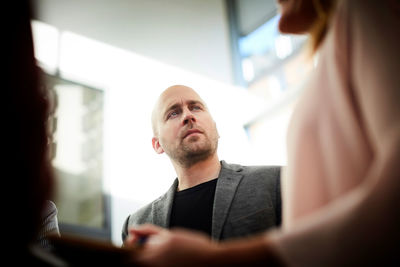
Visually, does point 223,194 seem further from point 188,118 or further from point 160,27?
point 160,27

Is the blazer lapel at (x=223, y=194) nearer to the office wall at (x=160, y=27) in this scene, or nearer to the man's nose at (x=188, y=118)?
the man's nose at (x=188, y=118)

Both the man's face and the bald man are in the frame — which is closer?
the bald man

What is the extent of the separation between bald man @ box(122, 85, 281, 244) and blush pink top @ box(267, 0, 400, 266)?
95 cm

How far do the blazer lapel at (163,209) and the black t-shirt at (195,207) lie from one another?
25 millimetres

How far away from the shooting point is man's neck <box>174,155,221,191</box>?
2.14 m

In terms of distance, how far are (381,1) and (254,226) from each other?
1.20 meters

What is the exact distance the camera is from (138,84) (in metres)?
3.89

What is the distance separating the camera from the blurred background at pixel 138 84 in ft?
11.1

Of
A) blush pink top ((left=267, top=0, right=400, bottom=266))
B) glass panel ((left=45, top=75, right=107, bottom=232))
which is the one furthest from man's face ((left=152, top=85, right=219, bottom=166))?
blush pink top ((left=267, top=0, right=400, bottom=266))

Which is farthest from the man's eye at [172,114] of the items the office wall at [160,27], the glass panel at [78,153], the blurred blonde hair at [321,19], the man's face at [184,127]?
the office wall at [160,27]

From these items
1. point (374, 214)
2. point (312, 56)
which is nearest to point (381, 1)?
point (312, 56)

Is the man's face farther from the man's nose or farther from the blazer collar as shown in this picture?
the blazer collar

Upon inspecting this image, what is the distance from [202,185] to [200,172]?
0.11m

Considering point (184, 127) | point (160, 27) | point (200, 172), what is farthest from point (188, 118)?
point (160, 27)
